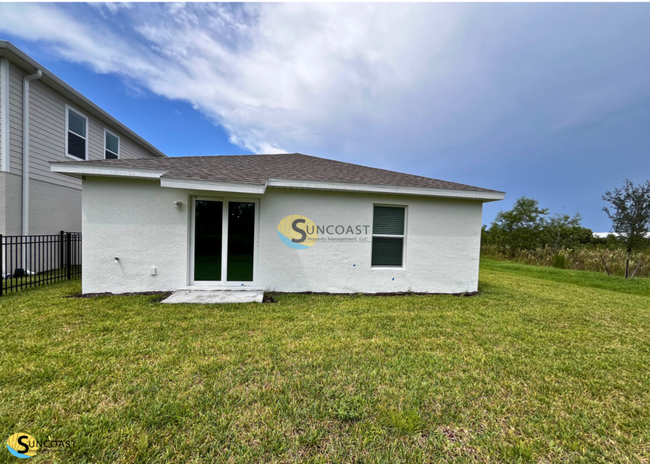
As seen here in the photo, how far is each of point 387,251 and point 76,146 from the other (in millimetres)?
11673

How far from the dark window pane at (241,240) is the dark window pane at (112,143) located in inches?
344

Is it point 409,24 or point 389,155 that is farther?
point 389,155

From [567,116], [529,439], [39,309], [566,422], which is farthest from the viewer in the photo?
[567,116]

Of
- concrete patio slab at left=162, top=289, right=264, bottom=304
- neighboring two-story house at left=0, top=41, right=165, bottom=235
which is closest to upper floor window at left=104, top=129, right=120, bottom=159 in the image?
neighboring two-story house at left=0, top=41, right=165, bottom=235

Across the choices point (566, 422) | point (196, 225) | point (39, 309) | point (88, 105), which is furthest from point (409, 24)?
point (39, 309)

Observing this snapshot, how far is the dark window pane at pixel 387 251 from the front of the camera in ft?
20.7

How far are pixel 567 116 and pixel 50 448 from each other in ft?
78.9

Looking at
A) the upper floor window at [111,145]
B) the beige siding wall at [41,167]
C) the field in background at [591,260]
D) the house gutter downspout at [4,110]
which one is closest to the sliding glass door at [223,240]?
the beige siding wall at [41,167]

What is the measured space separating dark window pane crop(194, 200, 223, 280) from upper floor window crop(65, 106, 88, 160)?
7.03 meters

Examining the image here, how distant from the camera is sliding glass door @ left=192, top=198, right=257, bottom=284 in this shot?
5723 mm

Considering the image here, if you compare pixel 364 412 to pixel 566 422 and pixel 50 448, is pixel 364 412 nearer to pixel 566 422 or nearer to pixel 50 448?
pixel 566 422

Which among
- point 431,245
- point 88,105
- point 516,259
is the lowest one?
point 516,259

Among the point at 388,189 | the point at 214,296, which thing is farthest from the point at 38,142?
the point at 388,189

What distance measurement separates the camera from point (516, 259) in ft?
A: 51.6
